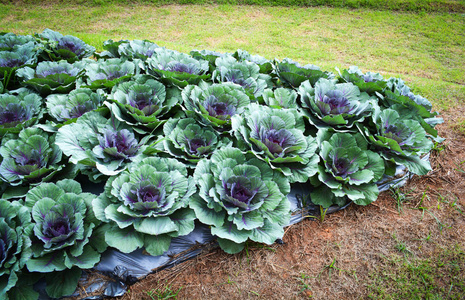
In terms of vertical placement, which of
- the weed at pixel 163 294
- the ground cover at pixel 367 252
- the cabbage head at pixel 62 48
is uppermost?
the cabbage head at pixel 62 48

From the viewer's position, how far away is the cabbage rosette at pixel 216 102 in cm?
231

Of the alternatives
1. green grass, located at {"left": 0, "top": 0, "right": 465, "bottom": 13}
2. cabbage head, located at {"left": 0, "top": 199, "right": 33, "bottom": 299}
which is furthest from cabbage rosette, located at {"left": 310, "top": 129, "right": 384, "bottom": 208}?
green grass, located at {"left": 0, "top": 0, "right": 465, "bottom": 13}

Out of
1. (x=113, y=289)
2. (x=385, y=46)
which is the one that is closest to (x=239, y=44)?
(x=385, y=46)

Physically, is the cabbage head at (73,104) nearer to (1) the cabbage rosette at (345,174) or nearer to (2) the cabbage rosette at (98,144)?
(2) the cabbage rosette at (98,144)

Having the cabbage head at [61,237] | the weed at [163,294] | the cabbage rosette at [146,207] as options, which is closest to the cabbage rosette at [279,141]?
the cabbage rosette at [146,207]

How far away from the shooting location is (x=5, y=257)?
57.3 inches

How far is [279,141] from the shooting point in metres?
2.20

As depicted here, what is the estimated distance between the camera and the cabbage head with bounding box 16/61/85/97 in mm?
2678

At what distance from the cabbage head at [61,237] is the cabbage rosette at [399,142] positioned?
2.29 meters

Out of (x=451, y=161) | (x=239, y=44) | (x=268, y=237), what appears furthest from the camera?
(x=239, y=44)

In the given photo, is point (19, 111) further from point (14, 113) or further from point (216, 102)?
point (216, 102)

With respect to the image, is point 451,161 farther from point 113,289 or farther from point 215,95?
point 113,289

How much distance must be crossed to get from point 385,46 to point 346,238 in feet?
21.5

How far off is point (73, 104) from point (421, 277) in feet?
10.1
